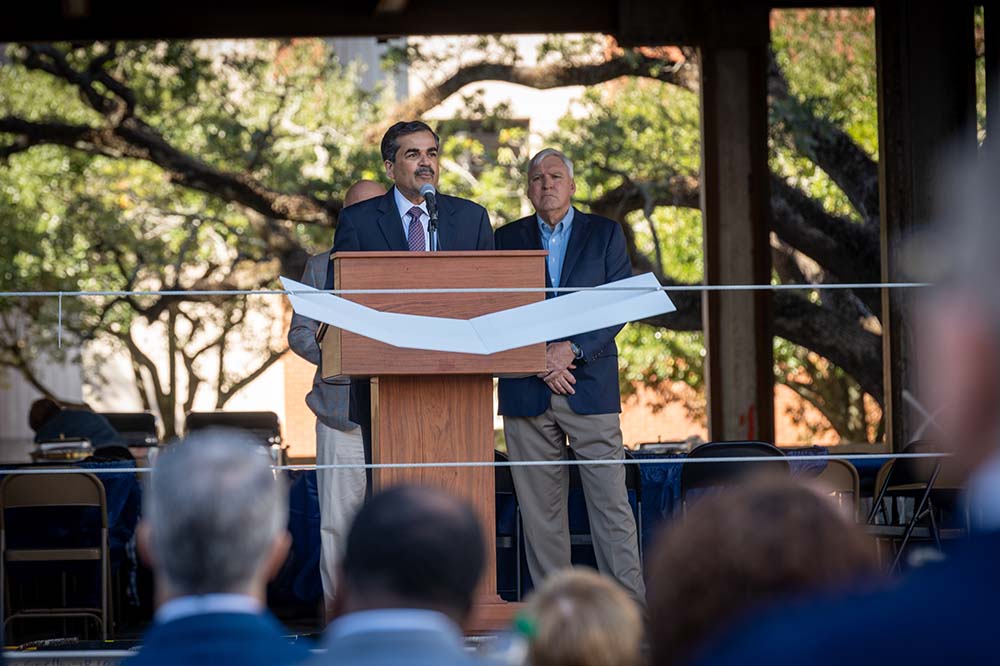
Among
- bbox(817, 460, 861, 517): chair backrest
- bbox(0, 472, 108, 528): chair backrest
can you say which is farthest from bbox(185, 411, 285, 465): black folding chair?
bbox(817, 460, 861, 517): chair backrest

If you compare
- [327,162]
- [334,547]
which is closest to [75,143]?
[327,162]

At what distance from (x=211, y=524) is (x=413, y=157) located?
10.2 feet

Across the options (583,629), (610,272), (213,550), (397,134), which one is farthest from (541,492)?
(213,550)

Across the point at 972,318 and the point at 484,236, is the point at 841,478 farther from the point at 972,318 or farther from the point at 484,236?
the point at 972,318

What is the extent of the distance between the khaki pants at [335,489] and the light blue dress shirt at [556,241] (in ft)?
3.15

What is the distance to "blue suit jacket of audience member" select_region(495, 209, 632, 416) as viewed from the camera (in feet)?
16.5

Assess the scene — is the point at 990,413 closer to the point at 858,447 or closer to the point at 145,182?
the point at 858,447

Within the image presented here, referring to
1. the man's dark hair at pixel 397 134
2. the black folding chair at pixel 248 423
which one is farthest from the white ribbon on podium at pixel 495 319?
the black folding chair at pixel 248 423

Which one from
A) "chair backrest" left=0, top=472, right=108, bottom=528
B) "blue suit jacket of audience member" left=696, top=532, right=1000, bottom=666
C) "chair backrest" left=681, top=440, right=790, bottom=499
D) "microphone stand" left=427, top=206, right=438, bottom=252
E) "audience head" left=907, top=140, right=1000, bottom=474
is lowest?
"chair backrest" left=0, top=472, right=108, bottom=528

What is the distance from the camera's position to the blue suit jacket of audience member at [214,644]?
1.60 meters

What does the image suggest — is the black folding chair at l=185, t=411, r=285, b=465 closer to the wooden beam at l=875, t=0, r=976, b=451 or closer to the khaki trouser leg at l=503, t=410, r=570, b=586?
the khaki trouser leg at l=503, t=410, r=570, b=586

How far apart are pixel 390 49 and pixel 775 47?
161 inches

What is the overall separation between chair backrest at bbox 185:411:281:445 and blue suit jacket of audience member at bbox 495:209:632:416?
134 inches

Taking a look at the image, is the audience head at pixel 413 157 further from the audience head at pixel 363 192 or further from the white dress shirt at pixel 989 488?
the white dress shirt at pixel 989 488
